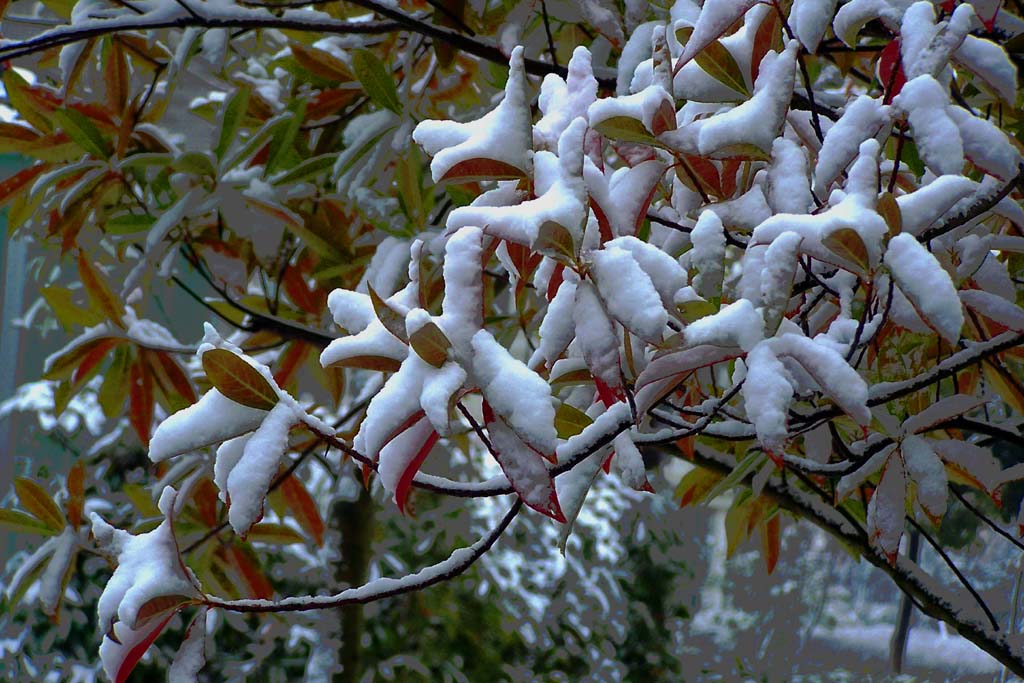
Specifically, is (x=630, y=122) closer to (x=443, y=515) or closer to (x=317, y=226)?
(x=317, y=226)

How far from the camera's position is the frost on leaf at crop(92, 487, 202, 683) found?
626 mm

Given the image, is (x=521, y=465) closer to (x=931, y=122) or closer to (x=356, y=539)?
(x=931, y=122)

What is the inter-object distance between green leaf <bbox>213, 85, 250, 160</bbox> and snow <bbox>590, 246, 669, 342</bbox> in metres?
0.81

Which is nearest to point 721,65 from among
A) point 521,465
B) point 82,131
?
point 521,465

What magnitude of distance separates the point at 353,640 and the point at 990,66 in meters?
1.69

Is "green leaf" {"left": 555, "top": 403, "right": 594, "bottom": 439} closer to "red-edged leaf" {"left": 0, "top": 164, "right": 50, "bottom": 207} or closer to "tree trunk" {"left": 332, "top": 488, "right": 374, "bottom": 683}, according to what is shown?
"red-edged leaf" {"left": 0, "top": 164, "right": 50, "bottom": 207}

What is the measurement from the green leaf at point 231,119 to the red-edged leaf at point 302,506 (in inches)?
19.6

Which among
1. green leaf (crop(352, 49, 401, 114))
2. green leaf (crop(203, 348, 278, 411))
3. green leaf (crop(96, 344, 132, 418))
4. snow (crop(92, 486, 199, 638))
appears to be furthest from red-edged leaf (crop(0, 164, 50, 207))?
green leaf (crop(203, 348, 278, 411))

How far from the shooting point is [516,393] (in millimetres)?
498

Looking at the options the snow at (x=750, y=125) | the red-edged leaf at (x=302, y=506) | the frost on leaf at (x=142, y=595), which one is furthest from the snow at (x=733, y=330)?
the red-edged leaf at (x=302, y=506)

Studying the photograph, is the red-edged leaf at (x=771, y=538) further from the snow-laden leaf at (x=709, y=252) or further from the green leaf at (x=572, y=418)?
the snow-laden leaf at (x=709, y=252)

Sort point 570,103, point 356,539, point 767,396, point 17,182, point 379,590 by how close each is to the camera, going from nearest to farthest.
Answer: point 767,396 → point 570,103 → point 379,590 → point 17,182 → point 356,539

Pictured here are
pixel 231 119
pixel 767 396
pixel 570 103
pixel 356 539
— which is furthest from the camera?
pixel 356 539

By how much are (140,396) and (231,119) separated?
505mm
